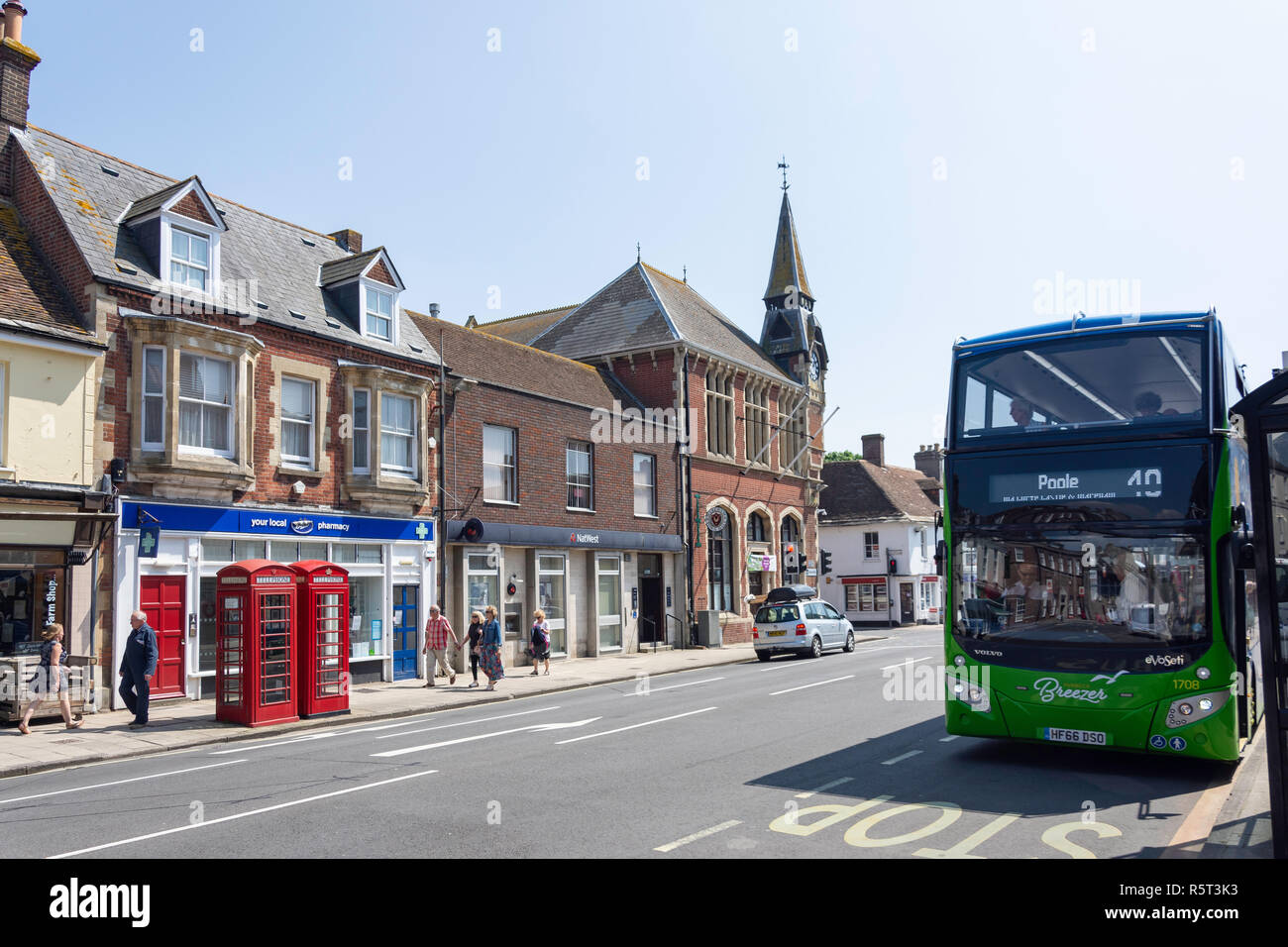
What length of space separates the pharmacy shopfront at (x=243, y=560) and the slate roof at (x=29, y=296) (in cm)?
313

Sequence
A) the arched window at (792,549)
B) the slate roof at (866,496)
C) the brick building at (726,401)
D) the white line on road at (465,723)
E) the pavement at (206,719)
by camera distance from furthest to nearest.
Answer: the slate roof at (866,496) → the arched window at (792,549) → the brick building at (726,401) → the white line on road at (465,723) → the pavement at (206,719)

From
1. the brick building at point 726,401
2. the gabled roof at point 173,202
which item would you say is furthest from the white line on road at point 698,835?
the brick building at point 726,401

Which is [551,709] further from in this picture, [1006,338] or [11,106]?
[11,106]

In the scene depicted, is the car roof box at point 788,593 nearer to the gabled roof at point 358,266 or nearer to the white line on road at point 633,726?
the gabled roof at point 358,266

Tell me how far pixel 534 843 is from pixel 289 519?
14.6 meters

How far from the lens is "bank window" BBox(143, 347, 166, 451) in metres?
17.8

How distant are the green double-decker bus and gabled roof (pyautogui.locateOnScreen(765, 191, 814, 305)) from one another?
35.1 m

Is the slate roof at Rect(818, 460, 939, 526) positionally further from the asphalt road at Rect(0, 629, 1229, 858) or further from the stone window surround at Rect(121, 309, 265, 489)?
the asphalt road at Rect(0, 629, 1229, 858)

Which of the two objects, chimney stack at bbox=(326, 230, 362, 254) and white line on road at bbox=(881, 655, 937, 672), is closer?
white line on road at bbox=(881, 655, 937, 672)

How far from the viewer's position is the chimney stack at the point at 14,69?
731 inches

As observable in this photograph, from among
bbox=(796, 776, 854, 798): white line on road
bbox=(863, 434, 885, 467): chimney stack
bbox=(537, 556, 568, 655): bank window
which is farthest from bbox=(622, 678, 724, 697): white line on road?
bbox=(863, 434, 885, 467): chimney stack

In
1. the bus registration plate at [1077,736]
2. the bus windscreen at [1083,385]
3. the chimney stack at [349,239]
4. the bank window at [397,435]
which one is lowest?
the bus registration plate at [1077,736]

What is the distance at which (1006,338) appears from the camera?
10258mm

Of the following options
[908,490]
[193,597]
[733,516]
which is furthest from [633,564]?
[908,490]
